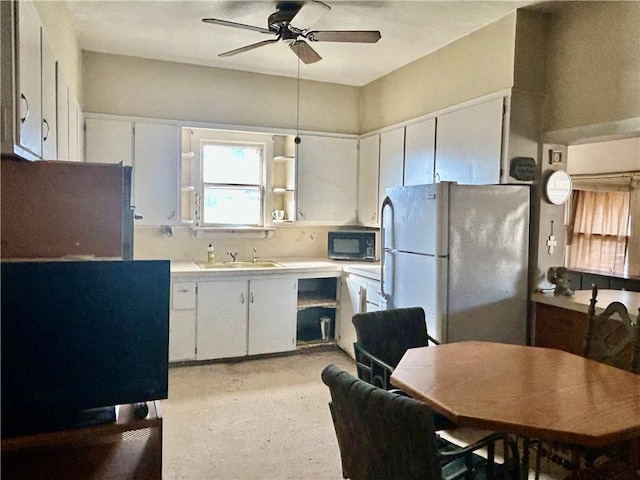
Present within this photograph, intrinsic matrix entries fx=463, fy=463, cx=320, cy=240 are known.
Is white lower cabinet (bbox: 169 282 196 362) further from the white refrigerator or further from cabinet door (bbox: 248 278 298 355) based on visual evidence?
the white refrigerator

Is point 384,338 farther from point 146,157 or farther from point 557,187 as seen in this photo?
point 146,157

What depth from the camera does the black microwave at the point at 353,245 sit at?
4941mm

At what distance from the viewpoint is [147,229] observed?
14.8 feet

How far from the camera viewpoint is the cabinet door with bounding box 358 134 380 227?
4773 mm

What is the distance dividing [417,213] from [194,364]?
2.46 m

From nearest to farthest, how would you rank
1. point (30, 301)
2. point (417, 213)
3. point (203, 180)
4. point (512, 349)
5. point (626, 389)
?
point (30, 301) → point (626, 389) → point (512, 349) → point (417, 213) → point (203, 180)

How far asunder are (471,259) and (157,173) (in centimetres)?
285

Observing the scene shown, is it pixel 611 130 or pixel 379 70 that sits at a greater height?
pixel 379 70

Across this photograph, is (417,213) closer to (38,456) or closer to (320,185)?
(320,185)

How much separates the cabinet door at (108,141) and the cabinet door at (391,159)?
7.79ft

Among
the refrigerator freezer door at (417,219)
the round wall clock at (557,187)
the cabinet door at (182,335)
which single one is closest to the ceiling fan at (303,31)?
the refrigerator freezer door at (417,219)

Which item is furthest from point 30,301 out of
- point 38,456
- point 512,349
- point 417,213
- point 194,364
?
point 194,364

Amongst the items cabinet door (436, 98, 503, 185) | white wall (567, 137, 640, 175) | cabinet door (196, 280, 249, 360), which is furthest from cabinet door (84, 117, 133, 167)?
white wall (567, 137, 640, 175)

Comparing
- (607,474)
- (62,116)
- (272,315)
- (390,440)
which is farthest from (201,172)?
(607,474)
